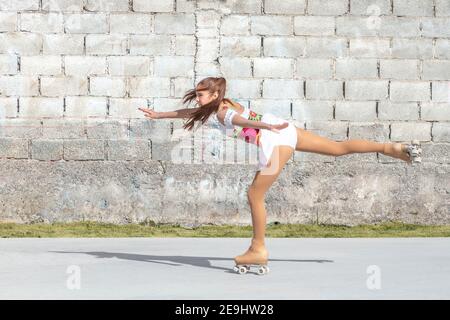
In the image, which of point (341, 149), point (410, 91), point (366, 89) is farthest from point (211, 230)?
point (341, 149)

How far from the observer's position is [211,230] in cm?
1120

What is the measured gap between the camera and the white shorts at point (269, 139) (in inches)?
296

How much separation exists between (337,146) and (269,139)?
59cm

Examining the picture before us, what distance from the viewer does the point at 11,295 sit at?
252 inches

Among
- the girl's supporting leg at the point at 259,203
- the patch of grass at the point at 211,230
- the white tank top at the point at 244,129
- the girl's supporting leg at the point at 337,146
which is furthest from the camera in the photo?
the patch of grass at the point at 211,230

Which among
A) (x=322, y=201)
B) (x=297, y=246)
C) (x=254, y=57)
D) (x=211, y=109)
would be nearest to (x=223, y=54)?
(x=254, y=57)

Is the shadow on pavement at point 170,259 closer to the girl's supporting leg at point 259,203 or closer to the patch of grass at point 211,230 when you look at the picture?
the girl's supporting leg at point 259,203

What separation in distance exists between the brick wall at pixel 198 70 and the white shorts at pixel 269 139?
377 cm

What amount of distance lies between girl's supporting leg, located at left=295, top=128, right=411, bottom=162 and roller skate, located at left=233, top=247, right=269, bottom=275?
0.85m

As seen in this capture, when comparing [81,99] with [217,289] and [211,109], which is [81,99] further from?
[217,289]

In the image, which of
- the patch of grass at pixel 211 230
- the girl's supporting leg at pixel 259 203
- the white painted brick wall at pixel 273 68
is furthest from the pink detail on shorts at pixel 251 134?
the white painted brick wall at pixel 273 68

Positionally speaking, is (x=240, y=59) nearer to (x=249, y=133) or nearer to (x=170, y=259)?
(x=170, y=259)

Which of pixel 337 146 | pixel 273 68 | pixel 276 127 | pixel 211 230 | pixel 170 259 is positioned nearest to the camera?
pixel 276 127

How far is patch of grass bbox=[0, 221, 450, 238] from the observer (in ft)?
35.4
